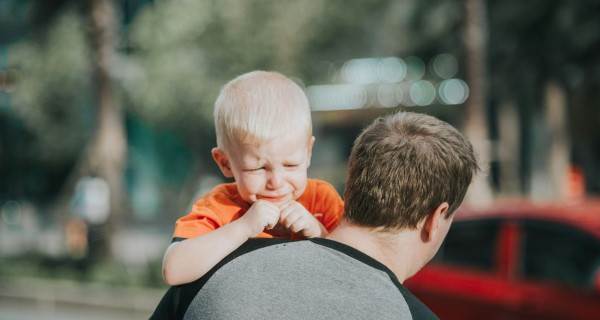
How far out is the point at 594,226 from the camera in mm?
5590

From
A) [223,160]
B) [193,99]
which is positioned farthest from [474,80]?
[193,99]

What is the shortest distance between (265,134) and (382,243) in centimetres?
34

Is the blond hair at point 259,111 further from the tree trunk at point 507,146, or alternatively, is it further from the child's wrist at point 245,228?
the tree trunk at point 507,146

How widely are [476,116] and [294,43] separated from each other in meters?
8.10

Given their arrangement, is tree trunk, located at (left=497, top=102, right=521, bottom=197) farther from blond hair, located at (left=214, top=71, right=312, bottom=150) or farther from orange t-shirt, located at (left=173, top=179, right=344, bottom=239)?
blond hair, located at (left=214, top=71, right=312, bottom=150)

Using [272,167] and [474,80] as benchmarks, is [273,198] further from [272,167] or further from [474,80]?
[474,80]

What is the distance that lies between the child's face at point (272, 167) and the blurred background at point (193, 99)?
12.5ft

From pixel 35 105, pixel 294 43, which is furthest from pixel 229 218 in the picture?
pixel 35 105

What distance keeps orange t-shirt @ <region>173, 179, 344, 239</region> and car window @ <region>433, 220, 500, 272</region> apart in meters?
3.89

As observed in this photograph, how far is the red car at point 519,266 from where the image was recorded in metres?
5.45

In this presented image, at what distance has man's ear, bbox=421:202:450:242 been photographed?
1831 mm

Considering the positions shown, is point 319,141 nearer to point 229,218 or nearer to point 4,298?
point 4,298

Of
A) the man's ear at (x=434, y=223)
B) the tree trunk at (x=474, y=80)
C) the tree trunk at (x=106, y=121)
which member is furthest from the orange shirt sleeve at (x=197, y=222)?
the tree trunk at (x=106, y=121)

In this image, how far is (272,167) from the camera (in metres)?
1.96
